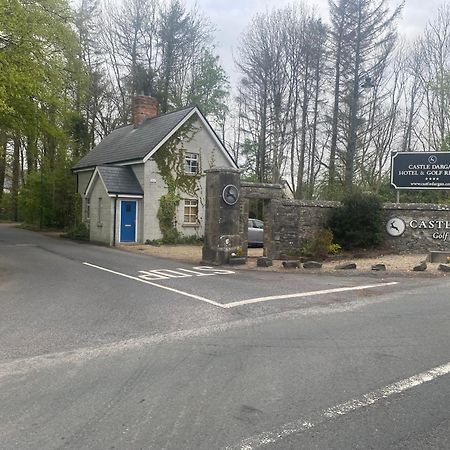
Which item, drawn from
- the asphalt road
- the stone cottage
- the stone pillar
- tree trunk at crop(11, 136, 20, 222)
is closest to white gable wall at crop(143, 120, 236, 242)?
the stone cottage

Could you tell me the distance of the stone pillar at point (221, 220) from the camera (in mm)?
15430

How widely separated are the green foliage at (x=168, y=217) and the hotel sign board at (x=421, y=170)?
11.6m

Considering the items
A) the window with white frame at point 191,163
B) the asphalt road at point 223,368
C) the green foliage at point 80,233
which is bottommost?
the asphalt road at point 223,368

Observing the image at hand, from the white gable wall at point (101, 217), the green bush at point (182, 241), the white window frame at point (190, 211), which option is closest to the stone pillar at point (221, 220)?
the green bush at point (182, 241)

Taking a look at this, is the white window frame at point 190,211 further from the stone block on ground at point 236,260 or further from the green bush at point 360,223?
the stone block on ground at point 236,260

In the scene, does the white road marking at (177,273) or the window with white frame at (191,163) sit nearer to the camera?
the white road marking at (177,273)

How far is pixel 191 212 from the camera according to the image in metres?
25.8

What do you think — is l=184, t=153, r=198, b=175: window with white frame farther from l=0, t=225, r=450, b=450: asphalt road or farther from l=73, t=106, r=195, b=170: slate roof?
l=0, t=225, r=450, b=450: asphalt road

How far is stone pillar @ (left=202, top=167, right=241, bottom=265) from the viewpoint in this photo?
50.6 feet

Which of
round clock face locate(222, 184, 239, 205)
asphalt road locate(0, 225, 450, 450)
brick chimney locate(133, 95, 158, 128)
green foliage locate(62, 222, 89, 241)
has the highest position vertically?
brick chimney locate(133, 95, 158, 128)

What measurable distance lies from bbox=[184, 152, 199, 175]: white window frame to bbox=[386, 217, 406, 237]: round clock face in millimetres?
11804

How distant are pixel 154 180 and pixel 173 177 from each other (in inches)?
47.9

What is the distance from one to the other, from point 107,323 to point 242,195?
9.44m

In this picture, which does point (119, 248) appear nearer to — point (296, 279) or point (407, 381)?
point (296, 279)
